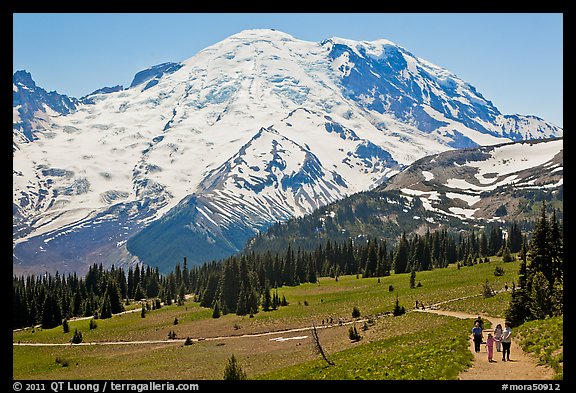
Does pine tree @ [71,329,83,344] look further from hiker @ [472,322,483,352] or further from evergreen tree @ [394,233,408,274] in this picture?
evergreen tree @ [394,233,408,274]

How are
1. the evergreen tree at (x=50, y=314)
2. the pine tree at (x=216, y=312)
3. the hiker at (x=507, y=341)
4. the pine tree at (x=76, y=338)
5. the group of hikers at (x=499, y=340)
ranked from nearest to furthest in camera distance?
the hiker at (x=507, y=341)
the group of hikers at (x=499, y=340)
the pine tree at (x=76, y=338)
the pine tree at (x=216, y=312)
the evergreen tree at (x=50, y=314)

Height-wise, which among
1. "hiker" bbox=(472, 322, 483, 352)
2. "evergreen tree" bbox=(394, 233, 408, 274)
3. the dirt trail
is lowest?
the dirt trail

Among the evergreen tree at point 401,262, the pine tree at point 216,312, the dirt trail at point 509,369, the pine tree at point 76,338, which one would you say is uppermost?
the evergreen tree at point 401,262

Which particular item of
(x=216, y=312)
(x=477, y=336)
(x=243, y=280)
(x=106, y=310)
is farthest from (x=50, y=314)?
(x=477, y=336)

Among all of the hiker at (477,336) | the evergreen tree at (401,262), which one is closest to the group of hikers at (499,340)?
the hiker at (477,336)

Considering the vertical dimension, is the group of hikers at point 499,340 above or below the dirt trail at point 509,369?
above

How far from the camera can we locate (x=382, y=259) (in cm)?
14975

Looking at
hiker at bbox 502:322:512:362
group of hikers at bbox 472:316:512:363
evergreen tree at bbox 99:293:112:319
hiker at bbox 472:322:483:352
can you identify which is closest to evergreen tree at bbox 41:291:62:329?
evergreen tree at bbox 99:293:112:319

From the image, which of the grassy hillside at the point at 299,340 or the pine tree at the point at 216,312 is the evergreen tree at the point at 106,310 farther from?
the pine tree at the point at 216,312
